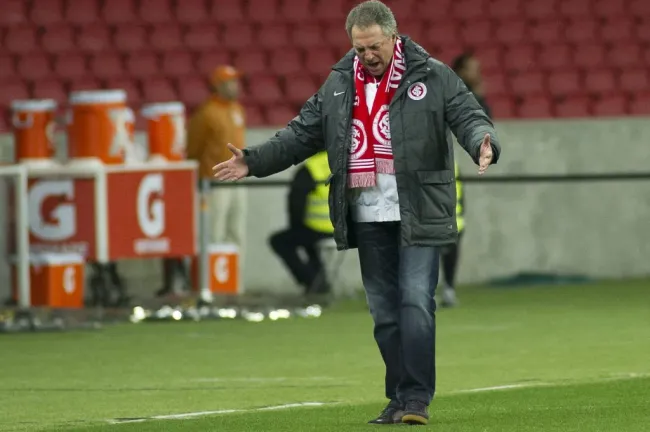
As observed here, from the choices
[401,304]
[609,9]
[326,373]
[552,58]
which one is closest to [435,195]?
[401,304]

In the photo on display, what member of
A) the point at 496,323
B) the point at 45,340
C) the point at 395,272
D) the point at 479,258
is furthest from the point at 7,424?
the point at 479,258

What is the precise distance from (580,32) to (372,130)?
42.6ft

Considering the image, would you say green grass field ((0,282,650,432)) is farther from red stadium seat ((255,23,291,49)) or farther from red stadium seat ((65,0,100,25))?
red stadium seat ((65,0,100,25))

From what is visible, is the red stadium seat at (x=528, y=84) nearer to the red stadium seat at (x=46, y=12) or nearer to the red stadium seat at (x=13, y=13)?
the red stadium seat at (x=46, y=12)

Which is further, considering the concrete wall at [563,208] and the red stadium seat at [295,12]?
the red stadium seat at [295,12]

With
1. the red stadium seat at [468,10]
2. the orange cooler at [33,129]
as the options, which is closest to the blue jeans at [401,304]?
the orange cooler at [33,129]

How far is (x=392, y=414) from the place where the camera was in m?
8.13

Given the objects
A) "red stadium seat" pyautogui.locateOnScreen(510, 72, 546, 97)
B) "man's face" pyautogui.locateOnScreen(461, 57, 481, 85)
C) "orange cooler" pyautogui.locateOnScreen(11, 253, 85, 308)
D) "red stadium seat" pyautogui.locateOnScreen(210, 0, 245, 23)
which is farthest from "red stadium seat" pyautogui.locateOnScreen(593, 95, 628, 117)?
"orange cooler" pyautogui.locateOnScreen(11, 253, 85, 308)

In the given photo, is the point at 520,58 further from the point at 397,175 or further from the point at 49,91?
the point at 397,175

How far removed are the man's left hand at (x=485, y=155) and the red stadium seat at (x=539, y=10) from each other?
Answer: 13137 mm

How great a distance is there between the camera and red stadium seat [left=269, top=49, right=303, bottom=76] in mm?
19906

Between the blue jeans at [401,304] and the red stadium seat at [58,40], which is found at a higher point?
the red stadium seat at [58,40]

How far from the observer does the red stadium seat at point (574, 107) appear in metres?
20.5

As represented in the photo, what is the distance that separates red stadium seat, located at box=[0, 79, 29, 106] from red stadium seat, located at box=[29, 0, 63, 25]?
2.37 feet
